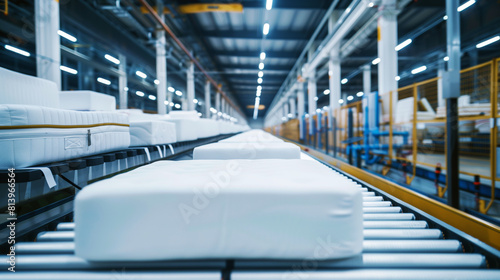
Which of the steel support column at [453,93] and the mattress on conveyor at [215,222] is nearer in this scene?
the mattress on conveyor at [215,222]

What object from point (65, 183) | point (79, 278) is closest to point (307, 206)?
point (79, 278)

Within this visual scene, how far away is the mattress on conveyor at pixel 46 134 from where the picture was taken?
3.88 ft

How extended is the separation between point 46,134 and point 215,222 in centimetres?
Answer: 124

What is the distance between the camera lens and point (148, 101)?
18.3 meters

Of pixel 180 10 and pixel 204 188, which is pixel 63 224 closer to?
pixel 204 188

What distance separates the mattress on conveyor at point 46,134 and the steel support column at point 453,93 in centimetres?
264

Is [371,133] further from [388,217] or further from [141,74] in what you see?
[141,74]

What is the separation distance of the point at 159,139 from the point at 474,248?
2.52 meters

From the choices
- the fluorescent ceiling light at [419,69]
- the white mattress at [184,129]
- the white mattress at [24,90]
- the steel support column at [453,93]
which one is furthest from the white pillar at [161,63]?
the fluorescent ceiling light at [419,69]

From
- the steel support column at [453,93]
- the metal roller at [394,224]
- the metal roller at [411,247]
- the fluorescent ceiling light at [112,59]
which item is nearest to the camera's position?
the metal roller at [411,247]

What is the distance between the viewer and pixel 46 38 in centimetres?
291

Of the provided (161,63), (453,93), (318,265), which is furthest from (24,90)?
(161,63)

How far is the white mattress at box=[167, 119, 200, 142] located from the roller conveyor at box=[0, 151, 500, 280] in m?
2.37

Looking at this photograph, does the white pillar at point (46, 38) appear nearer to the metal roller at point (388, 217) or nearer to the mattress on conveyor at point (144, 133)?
the mattress on conveyor at point (144, 133)
